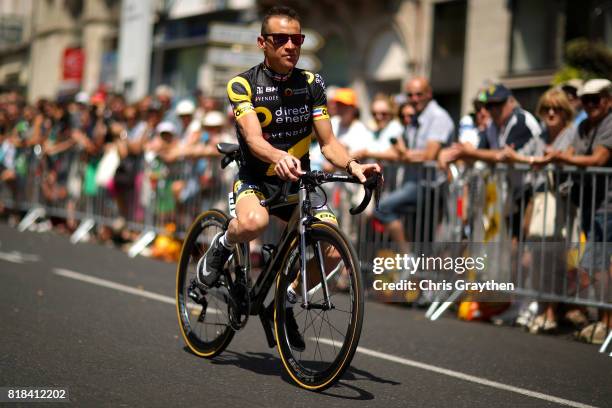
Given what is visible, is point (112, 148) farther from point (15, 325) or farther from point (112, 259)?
point (15, 325)

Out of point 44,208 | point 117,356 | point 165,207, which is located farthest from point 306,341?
point 44,208

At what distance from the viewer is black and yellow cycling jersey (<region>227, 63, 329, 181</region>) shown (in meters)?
6.50

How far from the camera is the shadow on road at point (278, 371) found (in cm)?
616

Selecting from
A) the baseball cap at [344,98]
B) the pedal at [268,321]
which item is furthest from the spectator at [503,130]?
the pedal at [268,321]

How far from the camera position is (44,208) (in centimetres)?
1867

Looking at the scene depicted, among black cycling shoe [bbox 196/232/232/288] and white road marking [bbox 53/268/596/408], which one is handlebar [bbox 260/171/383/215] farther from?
black cycling shoe [bbox 196/232/232/288]

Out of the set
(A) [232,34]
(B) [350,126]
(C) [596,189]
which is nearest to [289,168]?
(C) [596,189]

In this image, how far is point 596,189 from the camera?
927 cm

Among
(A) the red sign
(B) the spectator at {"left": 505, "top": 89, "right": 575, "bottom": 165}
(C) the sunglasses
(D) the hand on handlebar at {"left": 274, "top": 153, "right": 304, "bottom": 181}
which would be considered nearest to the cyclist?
(C) the sunglasses

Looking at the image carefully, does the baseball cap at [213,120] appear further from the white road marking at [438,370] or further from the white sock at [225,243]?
the white sock at [225,243]

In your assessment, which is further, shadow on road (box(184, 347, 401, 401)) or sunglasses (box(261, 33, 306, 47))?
sunglasses (box(261, 33, 306, 47))

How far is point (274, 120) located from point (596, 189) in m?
3.76

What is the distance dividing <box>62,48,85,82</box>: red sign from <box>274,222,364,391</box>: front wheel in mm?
35850

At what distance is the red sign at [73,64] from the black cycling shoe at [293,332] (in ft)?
118
